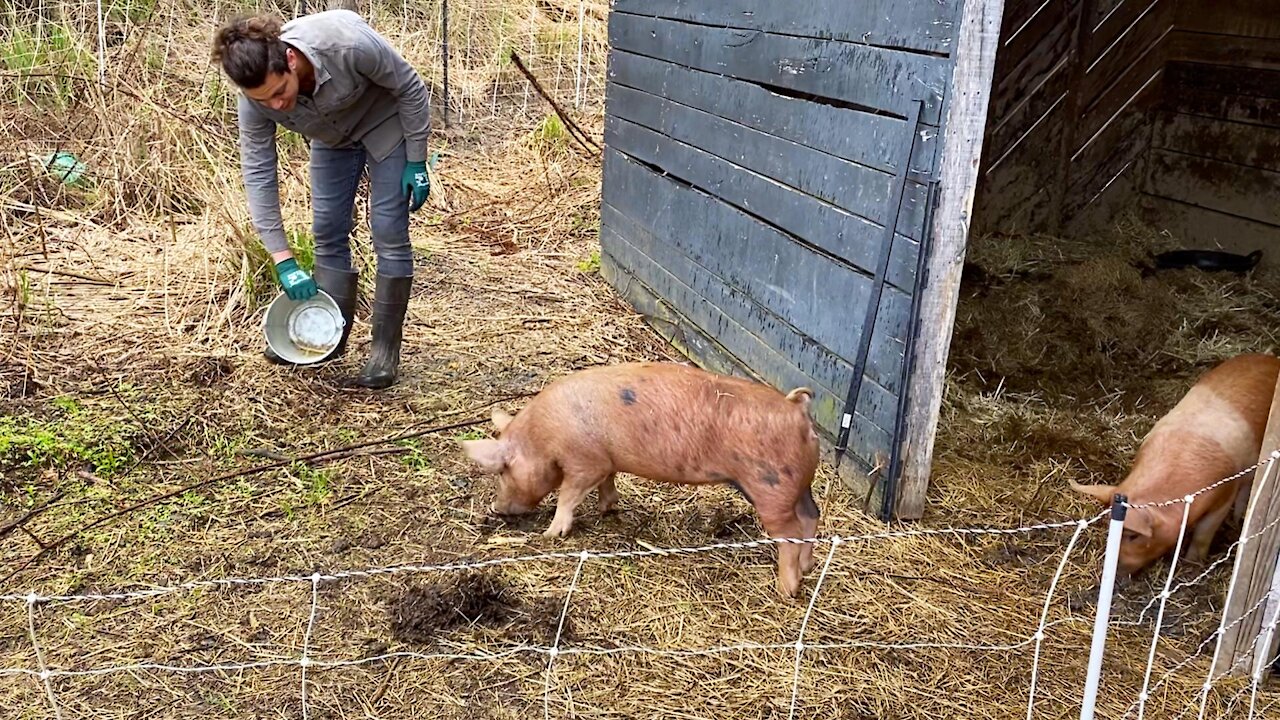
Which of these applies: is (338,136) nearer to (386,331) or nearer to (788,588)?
(386,331)

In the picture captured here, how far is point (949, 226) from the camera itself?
379 cm

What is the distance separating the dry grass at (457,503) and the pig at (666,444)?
0.23 m

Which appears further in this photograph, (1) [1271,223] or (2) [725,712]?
(1) [1271,223]

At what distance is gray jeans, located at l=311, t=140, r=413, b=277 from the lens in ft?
16.2

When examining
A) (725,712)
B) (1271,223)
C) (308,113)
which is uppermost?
Answer: (308,113)

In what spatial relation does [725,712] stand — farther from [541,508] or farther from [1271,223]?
[1271,223]

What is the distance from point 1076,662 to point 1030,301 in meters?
3.76

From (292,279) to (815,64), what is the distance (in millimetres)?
2578

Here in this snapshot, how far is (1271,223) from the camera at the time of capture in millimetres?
7461

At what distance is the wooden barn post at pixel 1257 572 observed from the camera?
307 cm

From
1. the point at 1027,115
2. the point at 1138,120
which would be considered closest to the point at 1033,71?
the point at 1027,115

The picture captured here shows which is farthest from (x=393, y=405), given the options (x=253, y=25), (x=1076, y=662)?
(x=1076, y=662)

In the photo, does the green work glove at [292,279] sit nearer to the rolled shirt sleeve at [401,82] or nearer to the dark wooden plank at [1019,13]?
the rolled shirt sleeve at [401,82]

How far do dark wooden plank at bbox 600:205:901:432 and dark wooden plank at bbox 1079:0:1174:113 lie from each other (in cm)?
401
